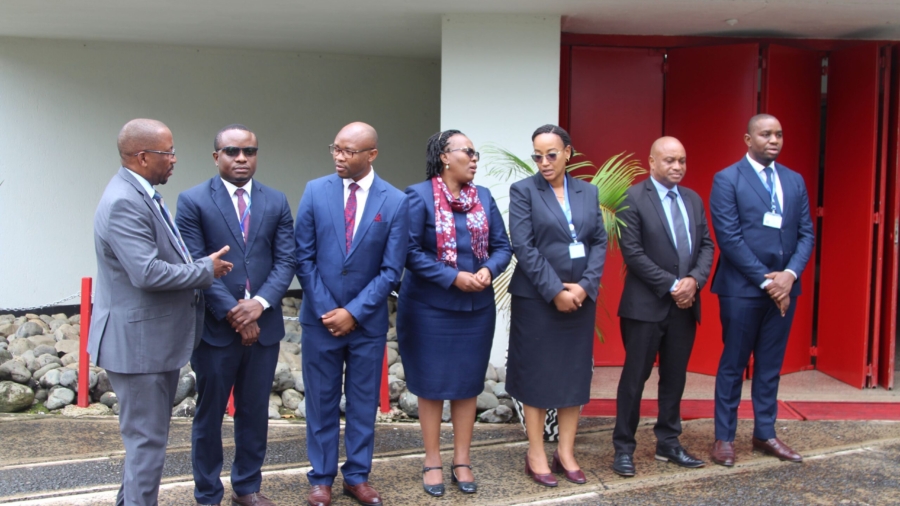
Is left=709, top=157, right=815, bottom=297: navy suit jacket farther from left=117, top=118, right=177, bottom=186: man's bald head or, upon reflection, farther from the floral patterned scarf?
left=117, top=118, right=177, bottom=186: man's bald head

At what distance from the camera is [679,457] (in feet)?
14.1

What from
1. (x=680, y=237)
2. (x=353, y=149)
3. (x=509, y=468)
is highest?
(x=353, y=149)

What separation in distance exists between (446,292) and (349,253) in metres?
0.52

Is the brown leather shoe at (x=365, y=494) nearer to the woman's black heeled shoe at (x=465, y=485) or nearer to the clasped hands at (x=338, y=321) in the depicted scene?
the woman's black heeled shoe at (x=465, y=485)

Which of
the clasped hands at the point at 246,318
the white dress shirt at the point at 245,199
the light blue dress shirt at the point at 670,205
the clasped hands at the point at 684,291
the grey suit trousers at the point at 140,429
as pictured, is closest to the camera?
the grey suit trousers at the point at 140,429

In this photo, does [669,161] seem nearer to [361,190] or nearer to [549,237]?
[549,237]

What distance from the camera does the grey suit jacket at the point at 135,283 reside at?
2.96 meters

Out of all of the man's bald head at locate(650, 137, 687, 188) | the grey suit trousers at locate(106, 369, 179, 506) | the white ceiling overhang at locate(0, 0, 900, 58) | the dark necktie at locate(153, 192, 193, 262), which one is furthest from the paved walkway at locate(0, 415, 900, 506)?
the white ceiling overhang at locate(0, 0, 900, 58)

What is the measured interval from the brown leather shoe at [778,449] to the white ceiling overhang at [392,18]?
9.48ft

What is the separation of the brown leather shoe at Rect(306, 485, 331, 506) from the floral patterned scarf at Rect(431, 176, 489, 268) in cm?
123

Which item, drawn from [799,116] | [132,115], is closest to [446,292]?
[799,116]

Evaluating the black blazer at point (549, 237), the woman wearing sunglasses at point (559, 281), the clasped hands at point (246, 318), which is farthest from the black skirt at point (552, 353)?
the clasped hands at point (246, 318)

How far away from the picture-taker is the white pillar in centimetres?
572

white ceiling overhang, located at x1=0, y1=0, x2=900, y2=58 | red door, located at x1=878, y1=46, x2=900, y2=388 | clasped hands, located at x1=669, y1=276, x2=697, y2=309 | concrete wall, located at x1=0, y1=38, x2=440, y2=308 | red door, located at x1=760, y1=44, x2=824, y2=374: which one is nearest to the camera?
clasped hands, located at x1=669, y1=276, x2=697, y2=309
